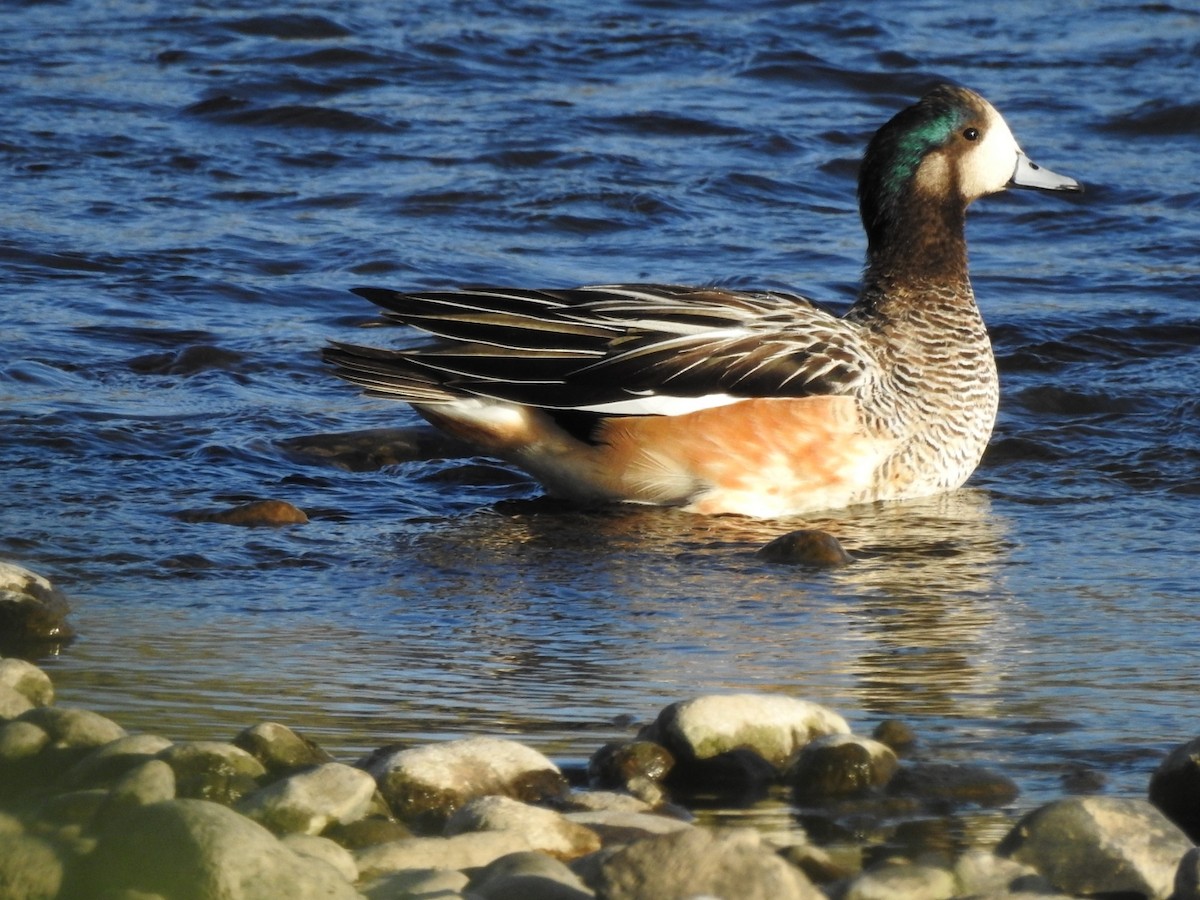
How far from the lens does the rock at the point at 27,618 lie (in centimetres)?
542

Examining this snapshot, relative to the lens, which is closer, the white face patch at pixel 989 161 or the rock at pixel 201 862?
the rock at pixel 201 862

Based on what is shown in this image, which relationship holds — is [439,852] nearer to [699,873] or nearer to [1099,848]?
[699,873]

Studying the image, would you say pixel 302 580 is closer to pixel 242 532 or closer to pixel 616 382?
pixel 242 532

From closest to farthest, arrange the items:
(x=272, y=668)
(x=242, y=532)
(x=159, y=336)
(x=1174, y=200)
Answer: (x=272, y=668) < (x=242, y=532) < (x=159, y=336) < (x=1174, y=200)

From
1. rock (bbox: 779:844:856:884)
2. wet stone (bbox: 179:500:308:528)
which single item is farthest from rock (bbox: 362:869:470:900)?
wet stone (bbox: 179:500:308:528)

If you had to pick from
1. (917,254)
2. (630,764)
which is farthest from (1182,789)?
(917,254)

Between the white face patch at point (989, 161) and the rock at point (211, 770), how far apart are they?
15.9 ft

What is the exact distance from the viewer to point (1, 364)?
8672 millimetres

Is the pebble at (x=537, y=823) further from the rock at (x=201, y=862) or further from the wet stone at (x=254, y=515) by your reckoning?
the wet stone at (x=254, y=515)

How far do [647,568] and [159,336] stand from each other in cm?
355

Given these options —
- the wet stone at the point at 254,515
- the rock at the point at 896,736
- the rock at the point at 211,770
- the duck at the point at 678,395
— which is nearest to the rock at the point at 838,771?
the rock at the point at 896,736

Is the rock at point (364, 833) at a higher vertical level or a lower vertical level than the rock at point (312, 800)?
lower

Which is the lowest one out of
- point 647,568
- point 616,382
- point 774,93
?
point 647,568

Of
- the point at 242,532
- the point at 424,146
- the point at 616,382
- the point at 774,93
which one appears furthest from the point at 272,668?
the point at 774,93
